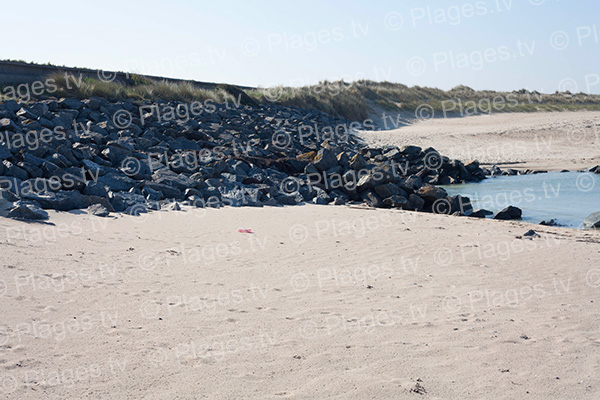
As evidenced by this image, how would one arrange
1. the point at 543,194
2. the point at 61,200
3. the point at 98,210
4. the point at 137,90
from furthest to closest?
the point at 137,90 → the point at 543,194 → the point at 98,210 → the point at 61,200

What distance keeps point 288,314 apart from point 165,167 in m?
8.38

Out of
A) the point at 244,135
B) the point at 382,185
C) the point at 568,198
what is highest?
the point at 244,135

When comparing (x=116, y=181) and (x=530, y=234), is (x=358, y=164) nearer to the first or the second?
(x=530, y=234)

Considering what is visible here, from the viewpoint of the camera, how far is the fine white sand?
385 centimetres

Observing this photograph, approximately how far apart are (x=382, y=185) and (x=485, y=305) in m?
8.28

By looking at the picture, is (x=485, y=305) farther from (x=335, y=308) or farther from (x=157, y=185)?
(x=157, y=185)

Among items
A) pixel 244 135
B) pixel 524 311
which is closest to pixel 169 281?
pixel 524 311

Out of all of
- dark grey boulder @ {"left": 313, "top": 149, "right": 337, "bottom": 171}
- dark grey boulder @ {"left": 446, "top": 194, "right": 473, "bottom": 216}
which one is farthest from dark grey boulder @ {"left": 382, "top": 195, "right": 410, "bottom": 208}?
dark grey boulder @ {"left": 313, "top": 149, "right": 337, "bottom": 171}

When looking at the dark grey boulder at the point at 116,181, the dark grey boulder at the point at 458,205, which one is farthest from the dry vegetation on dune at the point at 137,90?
the dark grey boulder at the point at 458,205

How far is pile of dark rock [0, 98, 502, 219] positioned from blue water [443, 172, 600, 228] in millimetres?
1624

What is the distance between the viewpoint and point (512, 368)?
4.16 metres

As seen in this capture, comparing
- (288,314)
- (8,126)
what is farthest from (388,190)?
(8,126)

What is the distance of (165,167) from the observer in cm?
1278

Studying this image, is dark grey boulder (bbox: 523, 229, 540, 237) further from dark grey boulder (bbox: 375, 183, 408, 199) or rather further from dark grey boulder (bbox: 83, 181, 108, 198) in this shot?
dark grey boulder (bbox: 83, 181, 108, 198)
